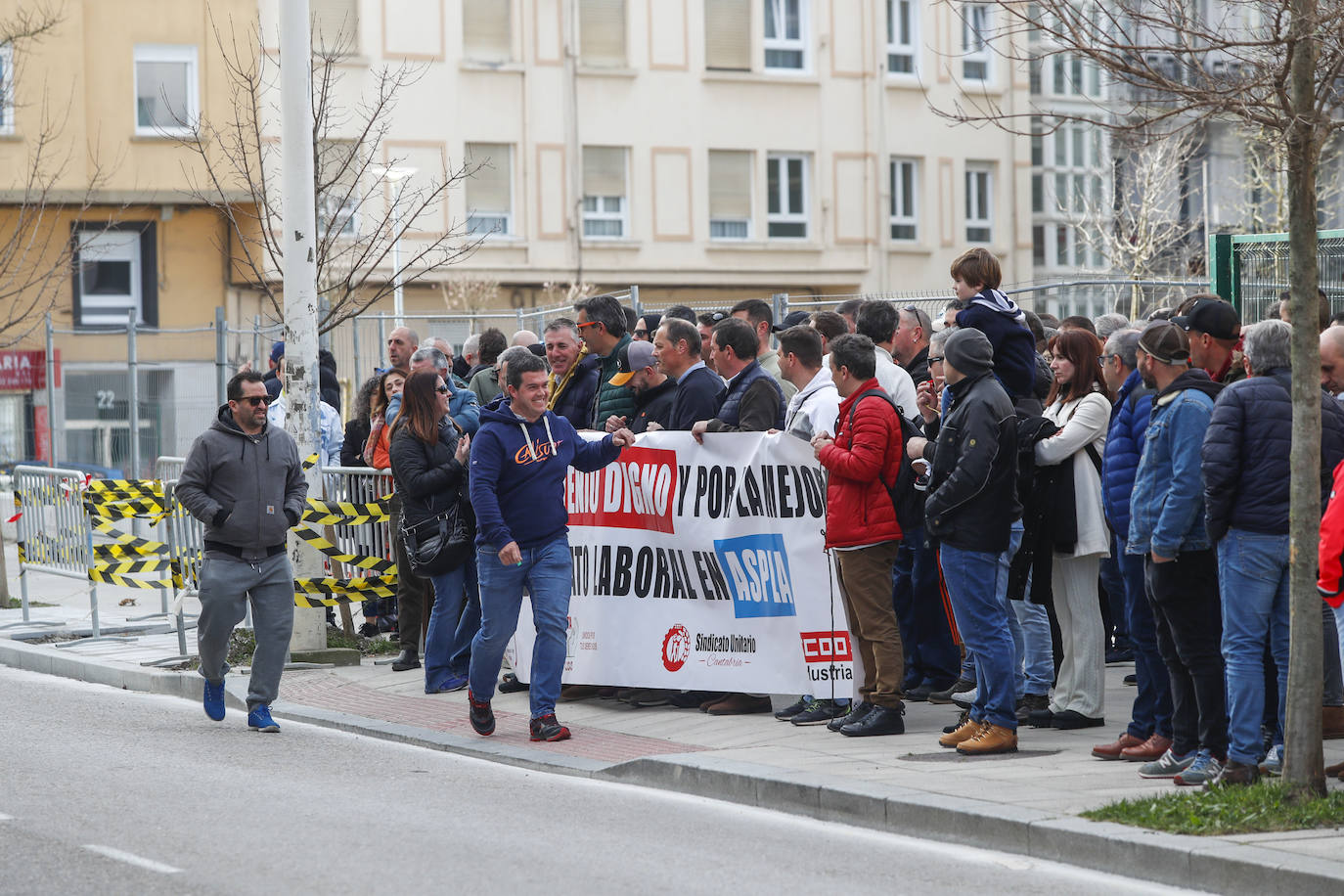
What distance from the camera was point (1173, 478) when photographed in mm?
8195

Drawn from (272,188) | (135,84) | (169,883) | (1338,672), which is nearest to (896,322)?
(1338,672)

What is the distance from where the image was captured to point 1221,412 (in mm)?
7883

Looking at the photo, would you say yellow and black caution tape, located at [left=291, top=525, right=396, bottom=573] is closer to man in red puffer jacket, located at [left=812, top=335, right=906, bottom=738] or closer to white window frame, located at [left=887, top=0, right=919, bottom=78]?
man in red puffer jacket, located at [left=812, top=335, right=906, bottom=738]

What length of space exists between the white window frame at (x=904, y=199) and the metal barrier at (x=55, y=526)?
28514mm

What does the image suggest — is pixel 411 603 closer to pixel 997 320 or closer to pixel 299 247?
pixel 299 247

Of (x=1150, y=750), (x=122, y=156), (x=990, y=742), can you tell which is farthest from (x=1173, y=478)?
(x=122, y=156)

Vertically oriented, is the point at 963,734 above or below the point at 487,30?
below

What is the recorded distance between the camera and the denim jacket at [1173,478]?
8.09 metres

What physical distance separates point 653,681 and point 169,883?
4.47 meters

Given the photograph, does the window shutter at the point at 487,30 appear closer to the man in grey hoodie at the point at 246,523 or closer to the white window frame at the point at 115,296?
the white window frame at the point at 115,296

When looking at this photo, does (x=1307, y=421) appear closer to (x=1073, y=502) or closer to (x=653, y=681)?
(x=1073, y=502)

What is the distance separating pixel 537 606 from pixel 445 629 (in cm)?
206

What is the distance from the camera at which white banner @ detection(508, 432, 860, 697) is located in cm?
1034

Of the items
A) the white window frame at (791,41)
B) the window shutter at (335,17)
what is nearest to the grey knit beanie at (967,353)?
the window shutter at (335,17)
